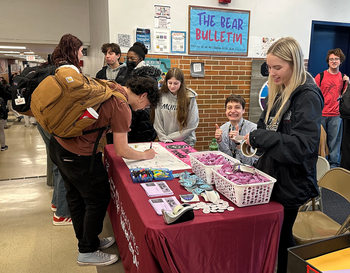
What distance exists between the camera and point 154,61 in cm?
383

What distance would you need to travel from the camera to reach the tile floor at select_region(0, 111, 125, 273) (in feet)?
6.97

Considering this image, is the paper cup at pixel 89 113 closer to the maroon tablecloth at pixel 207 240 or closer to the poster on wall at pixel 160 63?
the maroon tablecloth at pixel 207 240

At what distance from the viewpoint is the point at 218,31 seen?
13.2ft

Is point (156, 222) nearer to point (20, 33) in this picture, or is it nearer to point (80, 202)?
point (80, 202)

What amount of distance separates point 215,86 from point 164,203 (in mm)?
3115

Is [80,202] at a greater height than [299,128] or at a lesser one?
lesser

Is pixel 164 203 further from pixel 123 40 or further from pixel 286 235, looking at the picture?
pixel 123 40

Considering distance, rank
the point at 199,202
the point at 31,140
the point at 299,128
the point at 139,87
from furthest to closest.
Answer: the point at 31,140 → the point at 139,87 → the point at 199,202 → the point at 299,128

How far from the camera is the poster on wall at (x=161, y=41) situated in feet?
12.5

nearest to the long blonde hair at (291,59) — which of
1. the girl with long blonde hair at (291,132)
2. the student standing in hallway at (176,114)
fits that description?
the girl with long blonde hair at (291,132)

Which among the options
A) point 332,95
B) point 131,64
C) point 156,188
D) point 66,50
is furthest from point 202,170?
point 332,95

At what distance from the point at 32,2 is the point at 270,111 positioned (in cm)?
523

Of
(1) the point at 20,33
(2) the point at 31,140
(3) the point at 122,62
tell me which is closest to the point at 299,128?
(3) the point at 122,62

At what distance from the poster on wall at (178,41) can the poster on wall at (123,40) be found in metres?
0.60
